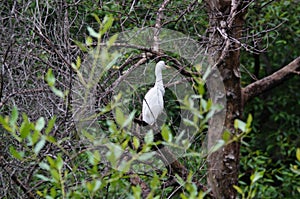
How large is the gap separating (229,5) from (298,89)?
2438 mm

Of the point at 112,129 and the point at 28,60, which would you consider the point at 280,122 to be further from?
the point at 112,129

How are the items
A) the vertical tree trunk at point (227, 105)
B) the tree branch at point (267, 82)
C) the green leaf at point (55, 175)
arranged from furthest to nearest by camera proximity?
the tree branch at point (267, 82) → the vertical tree trunk at point (227, 105) → the green leaf at point (55, 175)

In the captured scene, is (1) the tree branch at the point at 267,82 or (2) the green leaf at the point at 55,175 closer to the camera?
(2) the green leaf at the point at 55,175

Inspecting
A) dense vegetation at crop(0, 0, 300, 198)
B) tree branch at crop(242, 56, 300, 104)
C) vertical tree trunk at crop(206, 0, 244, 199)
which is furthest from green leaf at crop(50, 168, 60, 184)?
tree branch at crop(242, 56, 300, 104)

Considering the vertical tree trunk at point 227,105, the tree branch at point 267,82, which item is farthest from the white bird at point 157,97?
the tree branch at point 267,82

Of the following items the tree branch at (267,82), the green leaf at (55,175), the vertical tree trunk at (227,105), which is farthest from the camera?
the tree branch at (267,82)

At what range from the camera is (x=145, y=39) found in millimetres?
2779

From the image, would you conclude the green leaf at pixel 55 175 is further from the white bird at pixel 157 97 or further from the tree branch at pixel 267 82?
the tree branch at pixel 267 82

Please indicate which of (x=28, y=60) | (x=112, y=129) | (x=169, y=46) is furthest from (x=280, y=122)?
(x=112, y=129)

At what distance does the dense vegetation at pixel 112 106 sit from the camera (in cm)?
128

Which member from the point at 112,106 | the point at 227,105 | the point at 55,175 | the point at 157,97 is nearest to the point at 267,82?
the point at 227,105

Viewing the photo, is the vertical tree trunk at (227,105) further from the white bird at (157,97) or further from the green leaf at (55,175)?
the green leaf at (55,175)

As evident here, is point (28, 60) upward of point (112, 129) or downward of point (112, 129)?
downward

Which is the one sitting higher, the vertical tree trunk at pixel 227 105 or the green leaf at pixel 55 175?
the green leaf at pixel 55 175
